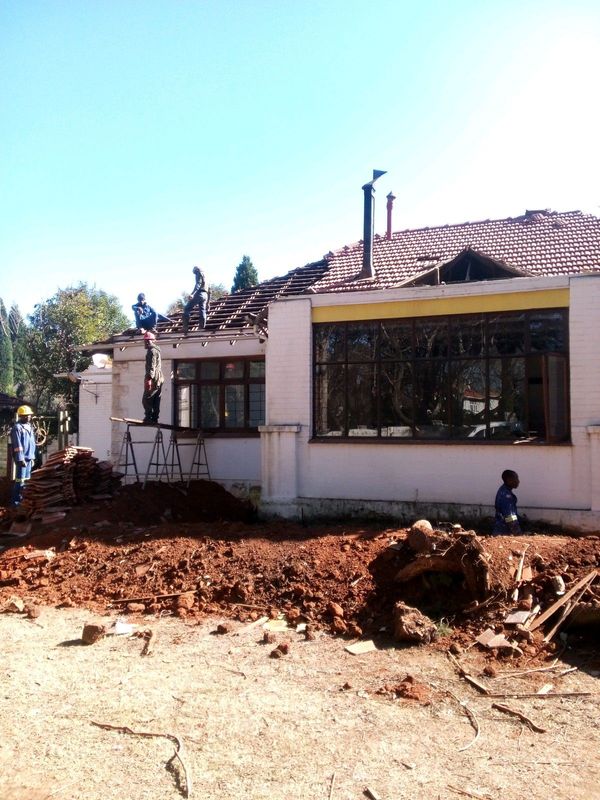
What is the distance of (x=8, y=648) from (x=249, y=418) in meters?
7.29

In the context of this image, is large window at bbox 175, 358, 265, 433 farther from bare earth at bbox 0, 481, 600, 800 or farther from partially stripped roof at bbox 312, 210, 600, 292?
bare earth at bbox 0, 481, 600, 800

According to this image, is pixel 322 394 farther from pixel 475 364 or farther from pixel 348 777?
pixel 348 777

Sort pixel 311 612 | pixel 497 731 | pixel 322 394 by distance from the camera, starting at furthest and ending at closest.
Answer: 1. pixel 322 394
2. pixel 311 612
3. pixel 497 731

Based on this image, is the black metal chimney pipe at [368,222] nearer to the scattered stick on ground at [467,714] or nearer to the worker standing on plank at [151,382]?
the worker standing on plank at [151,382]

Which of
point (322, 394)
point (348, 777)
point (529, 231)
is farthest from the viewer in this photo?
point (529, 231)

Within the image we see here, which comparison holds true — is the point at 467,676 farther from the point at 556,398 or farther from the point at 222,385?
the point at 222,385

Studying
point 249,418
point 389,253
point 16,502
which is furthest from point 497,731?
point 389,253

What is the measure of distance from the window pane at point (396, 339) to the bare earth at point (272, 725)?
4.80 metres

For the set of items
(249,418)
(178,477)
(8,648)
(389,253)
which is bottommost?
(8,648)

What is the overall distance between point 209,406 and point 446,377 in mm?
5475

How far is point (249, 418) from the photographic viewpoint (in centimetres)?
1330

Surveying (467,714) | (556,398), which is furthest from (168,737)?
(556,398)

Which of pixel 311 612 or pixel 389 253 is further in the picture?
pixel 389 253

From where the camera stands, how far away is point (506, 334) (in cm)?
963
